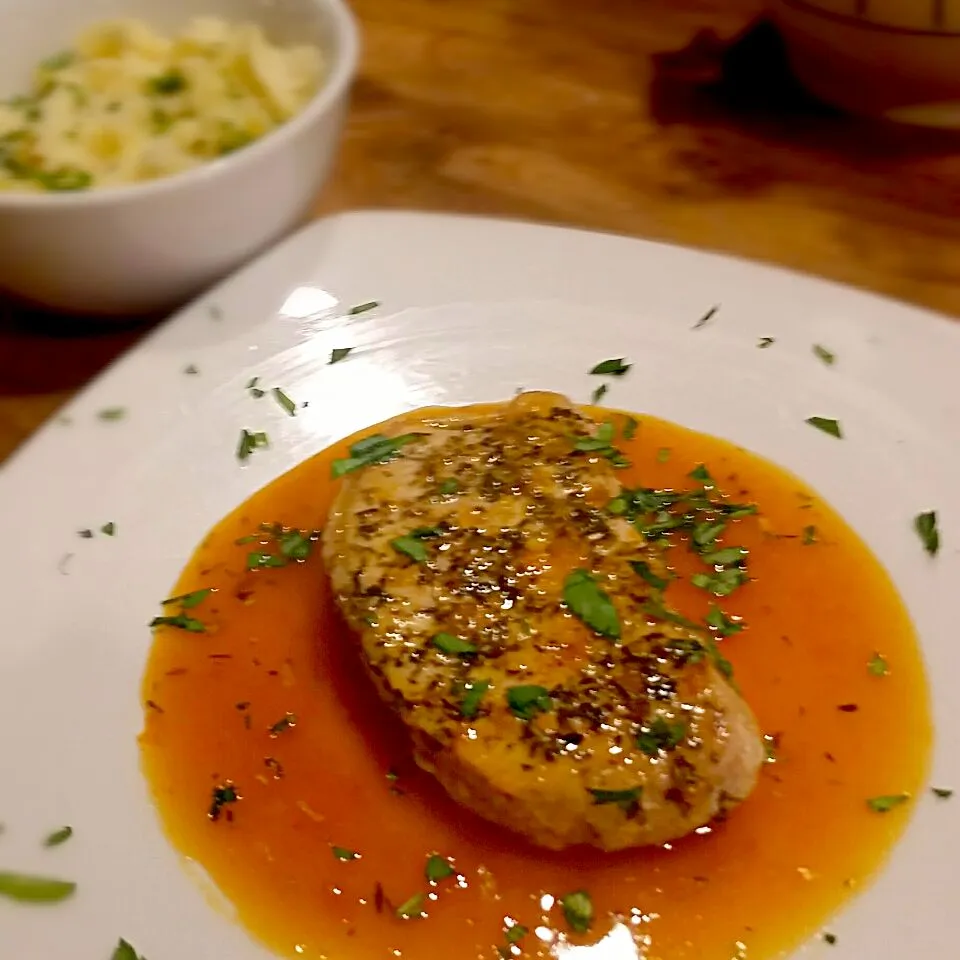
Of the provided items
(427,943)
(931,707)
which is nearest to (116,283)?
(427,943)

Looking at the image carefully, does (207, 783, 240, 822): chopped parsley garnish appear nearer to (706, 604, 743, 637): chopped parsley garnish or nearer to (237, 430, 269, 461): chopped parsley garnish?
(237, 430, 269, 461): chopped parsley garnish

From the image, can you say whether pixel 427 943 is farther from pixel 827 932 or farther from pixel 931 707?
pixel 931 707

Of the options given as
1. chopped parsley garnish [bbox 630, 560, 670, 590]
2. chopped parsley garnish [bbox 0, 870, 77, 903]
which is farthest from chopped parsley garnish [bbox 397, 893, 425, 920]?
chopped parsley garnish [bbox 630, 560, 670, 590]

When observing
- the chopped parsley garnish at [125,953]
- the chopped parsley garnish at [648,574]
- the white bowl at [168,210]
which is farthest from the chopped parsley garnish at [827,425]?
the chopped parsley garnish at [125,953]

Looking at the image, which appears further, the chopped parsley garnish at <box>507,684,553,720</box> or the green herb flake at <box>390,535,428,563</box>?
the green herb flake at <box>390,535,428,563</box>

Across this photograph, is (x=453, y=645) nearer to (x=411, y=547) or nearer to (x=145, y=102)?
(x=411, y=547)

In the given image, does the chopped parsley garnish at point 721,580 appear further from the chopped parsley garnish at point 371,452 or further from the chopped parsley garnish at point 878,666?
the chopped parsley garnish at point 371,452
